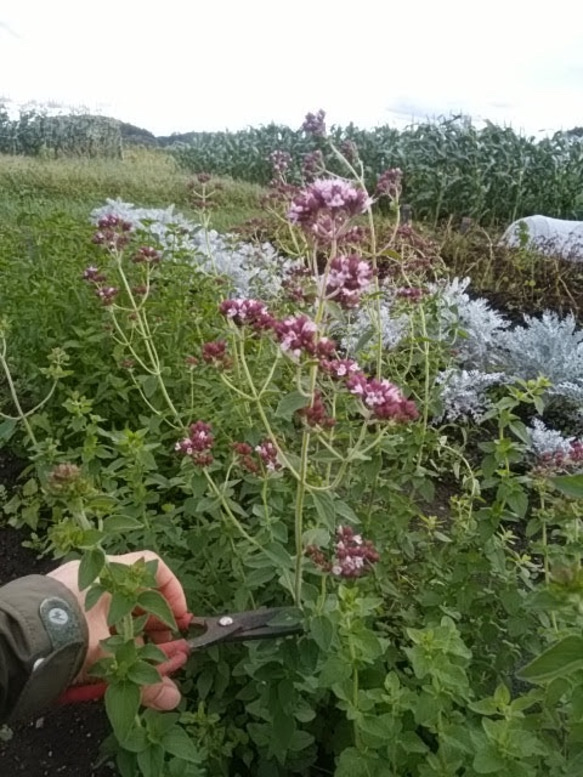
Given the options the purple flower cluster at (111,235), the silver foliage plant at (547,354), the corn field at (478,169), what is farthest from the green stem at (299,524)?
the corn field at (478,169)

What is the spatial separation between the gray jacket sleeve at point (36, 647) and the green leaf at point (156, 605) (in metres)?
0.22

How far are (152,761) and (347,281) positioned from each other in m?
Answer: 0.89

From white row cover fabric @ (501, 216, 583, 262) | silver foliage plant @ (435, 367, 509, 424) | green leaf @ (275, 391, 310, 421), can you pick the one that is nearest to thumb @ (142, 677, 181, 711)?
green leaf @ (275, 391, 310, 421)

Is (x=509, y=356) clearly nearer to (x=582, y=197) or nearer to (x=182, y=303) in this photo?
(x=182, y=303)

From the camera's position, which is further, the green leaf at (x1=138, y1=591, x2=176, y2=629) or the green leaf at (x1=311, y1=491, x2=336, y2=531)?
the green leaf at (x1=311, y1=491, x2=336, y2=531)

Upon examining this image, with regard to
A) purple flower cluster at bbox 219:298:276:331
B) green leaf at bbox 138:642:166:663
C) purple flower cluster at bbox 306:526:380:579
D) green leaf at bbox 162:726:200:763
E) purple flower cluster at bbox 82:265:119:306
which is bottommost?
green leaf at bbox 162:726:200:763

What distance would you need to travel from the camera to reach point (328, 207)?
1350mm

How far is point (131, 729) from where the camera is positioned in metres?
1.36

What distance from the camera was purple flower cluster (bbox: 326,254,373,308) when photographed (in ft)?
4.52

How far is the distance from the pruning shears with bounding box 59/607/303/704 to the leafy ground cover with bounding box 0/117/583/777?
0.04 metres

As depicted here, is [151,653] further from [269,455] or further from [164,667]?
[269,455]

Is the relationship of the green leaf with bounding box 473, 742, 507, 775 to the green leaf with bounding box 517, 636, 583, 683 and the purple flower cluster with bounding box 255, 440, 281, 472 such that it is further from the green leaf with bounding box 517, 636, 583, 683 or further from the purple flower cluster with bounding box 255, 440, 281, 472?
the purple flower cluster with bounding box 255, 440, 281, 472

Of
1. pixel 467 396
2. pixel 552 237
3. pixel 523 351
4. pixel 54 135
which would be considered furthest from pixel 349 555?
pixel 54 135

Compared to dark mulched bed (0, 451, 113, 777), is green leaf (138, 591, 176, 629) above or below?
above
